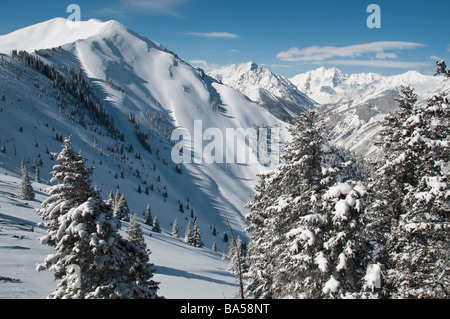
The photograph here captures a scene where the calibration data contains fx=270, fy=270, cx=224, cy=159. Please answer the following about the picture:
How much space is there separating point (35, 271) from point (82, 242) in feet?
48.0

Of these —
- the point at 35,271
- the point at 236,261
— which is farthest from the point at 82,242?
the point at 236,261

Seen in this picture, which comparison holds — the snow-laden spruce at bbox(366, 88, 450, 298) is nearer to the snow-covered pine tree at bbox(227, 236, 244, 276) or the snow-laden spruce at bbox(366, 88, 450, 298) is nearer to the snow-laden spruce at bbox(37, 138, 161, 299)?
the snow-covered pine tree at bbox(227, 236, 244, 276)

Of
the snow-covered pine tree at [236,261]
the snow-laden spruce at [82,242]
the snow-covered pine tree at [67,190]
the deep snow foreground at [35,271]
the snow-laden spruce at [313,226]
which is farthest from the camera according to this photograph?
the deep snow foreground at [35,271]

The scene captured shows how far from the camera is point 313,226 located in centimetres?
1089

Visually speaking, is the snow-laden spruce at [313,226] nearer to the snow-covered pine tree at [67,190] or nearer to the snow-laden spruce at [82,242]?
the snow-laden spruce at [82,242]

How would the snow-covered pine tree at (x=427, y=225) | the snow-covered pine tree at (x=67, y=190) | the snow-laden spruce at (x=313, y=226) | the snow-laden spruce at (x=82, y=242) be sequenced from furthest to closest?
the snow-covered pine tree at (x=67, y=190), the snow-laden spruce at (x=82, y=242), the snow-laden spruce at (x=313, y=226), the snow-covered pine tree at (x=427, y=225)

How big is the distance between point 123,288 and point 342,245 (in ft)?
29.1

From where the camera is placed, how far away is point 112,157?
6535 inches

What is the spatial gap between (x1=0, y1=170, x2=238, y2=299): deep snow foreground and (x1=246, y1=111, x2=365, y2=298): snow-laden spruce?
3.82 m

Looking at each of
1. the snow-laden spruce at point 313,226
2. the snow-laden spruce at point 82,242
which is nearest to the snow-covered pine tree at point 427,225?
the snow-laden spruce at point 313,226

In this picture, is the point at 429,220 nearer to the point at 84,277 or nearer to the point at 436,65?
the point at 436,65

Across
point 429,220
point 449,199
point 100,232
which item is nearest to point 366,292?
point 429,220

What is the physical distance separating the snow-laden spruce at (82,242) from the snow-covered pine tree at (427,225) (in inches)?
401

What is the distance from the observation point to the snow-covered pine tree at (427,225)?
8.76 metres
